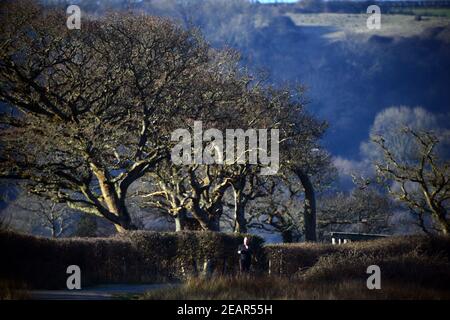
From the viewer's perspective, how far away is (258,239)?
32.5 m

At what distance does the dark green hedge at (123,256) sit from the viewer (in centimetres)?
2495

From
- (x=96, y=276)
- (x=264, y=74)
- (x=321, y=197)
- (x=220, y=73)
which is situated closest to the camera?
(x=96, y=276)

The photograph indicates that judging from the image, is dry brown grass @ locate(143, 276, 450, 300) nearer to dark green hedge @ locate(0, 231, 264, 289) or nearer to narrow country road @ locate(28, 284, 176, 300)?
narrow country road @ locate(28, 284, 176, 300)

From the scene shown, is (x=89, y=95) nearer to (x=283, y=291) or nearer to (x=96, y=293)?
(x=96, y=293)

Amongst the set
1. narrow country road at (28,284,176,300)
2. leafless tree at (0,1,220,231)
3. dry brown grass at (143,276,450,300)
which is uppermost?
leafless tree at (0,1,220,231)

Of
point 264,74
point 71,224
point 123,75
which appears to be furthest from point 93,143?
point 71,224

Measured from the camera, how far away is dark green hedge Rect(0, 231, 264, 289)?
25.0 metres

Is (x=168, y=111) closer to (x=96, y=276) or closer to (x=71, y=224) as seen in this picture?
(x=96, y=276)

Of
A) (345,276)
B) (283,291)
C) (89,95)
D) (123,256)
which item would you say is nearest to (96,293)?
(123,256)

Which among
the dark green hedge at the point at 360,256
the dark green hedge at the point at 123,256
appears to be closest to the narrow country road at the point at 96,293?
the dark green hedge at the point at 123,256

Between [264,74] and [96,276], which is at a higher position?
[264,74]

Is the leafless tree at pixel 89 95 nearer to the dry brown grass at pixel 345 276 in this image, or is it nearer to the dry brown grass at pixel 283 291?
the dry brown grass at pixel 345 276

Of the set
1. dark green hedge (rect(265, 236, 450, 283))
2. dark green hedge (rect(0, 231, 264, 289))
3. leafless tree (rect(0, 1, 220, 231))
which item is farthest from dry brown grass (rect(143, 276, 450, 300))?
leafless tree (rect(0, 1, 220, 231))
